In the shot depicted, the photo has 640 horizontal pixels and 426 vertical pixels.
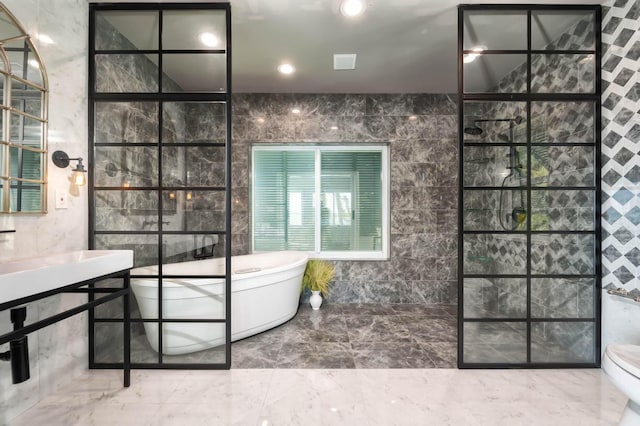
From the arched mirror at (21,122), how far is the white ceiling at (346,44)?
2.61 ft

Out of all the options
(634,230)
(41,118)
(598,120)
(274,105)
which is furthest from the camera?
(274,105)

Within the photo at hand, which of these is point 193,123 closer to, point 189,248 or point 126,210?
point 126,210

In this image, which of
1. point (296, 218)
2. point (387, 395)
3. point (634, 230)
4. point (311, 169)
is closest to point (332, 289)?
point (296, 218)

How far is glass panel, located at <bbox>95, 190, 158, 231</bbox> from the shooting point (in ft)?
7.16

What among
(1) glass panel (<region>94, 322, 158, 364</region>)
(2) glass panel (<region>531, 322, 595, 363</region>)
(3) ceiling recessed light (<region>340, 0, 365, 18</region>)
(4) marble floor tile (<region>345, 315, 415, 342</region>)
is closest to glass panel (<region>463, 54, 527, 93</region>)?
(3) ceiling recessed light (<region>340, 0, 365, 18</region>)

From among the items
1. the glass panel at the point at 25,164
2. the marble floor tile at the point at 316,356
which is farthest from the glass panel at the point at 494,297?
the glass panel at the point at 25,164

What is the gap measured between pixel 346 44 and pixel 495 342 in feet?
9.06

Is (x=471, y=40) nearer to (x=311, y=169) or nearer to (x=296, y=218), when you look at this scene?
(x=311, y=169)

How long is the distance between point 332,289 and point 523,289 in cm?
217

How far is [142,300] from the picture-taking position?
2.18 metres

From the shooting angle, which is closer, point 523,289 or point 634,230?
point 634,230

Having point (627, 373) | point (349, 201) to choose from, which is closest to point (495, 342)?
point (627, 373)

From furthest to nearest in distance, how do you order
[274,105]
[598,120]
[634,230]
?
[274,105] < [598,120] < [634,230]

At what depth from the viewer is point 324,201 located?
3914mm
